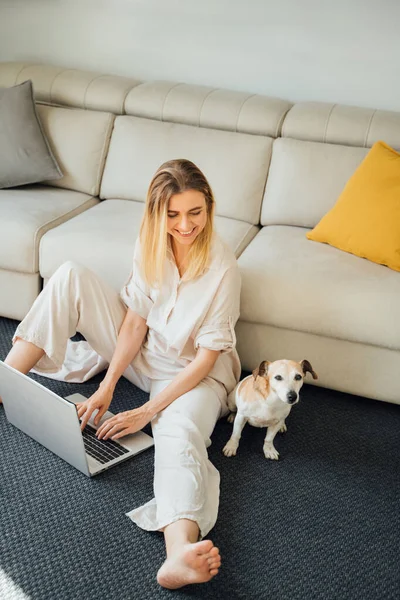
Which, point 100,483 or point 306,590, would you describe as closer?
point 306,590

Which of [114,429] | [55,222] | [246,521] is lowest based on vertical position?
[246,521]

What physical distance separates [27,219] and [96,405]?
90 cm

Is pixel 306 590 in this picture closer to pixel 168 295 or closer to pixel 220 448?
pixel 220 448

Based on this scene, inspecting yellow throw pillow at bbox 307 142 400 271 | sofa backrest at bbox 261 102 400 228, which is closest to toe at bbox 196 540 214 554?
yellow throw pillow at bbox 307 142 400 271

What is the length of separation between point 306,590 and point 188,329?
2.58 feet

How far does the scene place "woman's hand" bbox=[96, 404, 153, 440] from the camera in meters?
1.98

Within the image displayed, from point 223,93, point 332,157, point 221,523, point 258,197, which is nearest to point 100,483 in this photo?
point 221,523

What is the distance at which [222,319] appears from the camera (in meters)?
2.04

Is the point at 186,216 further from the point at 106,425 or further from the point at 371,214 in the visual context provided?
the point at 371,214

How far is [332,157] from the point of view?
270 cm

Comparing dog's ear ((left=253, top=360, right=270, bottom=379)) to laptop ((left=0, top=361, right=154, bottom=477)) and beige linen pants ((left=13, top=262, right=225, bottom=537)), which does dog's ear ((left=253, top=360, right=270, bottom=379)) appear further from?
laptop ((left=0, top=361, right=154, bottom=477))

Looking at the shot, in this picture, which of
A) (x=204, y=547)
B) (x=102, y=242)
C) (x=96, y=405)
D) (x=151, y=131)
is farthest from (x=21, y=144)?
(x=204, y=547)

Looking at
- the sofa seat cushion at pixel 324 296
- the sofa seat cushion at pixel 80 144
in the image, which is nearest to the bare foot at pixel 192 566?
the sofa seat cushion at pixel 324 296

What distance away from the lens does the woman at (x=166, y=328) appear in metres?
1.89
